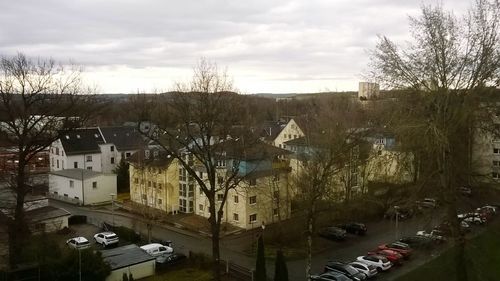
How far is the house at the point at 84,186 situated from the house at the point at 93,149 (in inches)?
237

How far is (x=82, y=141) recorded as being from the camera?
50.8 metres

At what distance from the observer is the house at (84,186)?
135 feet

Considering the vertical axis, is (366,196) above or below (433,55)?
below

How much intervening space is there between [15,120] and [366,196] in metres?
24.4

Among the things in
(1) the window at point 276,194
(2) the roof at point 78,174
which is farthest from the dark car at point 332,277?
(2) the roof at point 78,174

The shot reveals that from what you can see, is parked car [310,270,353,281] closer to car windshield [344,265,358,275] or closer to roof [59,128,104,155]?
car windshield [344,265,358,275]

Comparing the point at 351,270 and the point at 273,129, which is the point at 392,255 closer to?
the point at 351,270

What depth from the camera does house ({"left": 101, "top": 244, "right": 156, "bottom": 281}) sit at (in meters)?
22.2

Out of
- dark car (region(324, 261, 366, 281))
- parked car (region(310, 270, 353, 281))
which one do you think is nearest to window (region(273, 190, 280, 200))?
dark car (region(324, 261, 366, 281))

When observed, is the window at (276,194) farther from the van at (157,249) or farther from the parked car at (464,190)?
the parked car at (464,190)

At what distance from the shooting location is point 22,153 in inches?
853

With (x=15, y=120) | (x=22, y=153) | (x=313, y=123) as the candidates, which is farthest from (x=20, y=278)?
(x=313, y=123)

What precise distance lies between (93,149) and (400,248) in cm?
3638

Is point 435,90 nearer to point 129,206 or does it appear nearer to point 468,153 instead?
point 468,153
